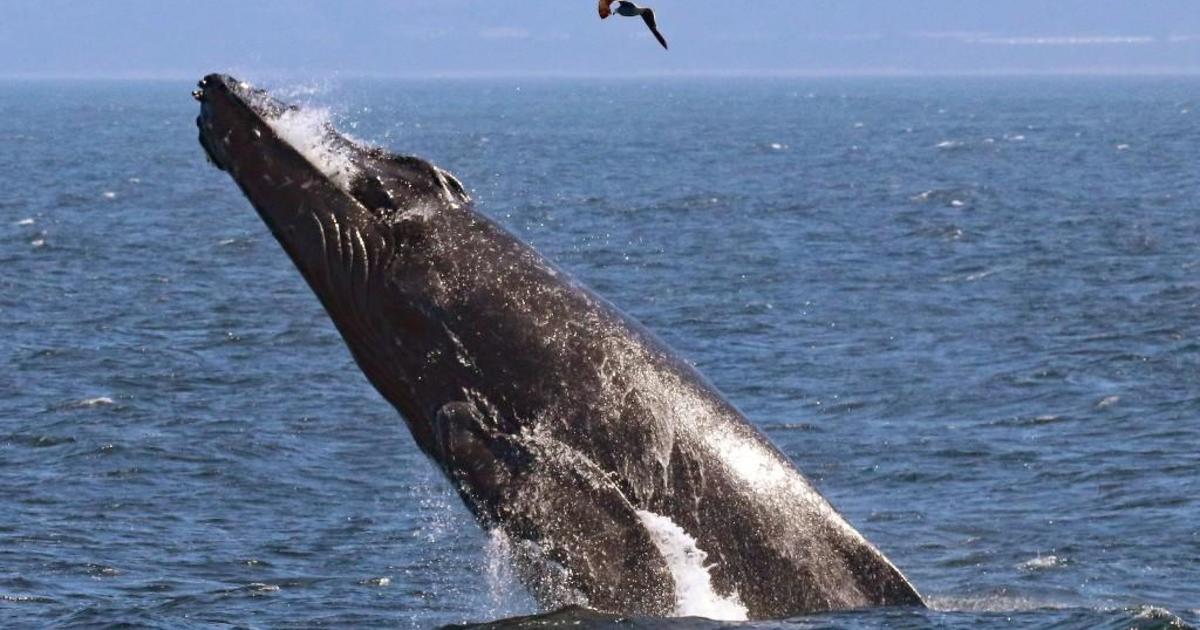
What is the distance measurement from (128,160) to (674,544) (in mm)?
99740

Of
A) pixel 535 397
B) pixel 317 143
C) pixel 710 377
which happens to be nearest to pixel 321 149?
pixel 317 143

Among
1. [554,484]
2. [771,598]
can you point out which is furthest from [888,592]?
[554,484]

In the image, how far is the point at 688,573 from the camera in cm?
1114

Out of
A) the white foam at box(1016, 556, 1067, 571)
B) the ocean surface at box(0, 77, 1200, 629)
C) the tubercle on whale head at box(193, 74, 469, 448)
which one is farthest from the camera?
the white foam at box(1016, 556, 1067, 571)

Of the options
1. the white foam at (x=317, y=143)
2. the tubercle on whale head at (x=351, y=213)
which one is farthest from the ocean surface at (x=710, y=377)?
the tubercle on whale head at (x=351, y=213)

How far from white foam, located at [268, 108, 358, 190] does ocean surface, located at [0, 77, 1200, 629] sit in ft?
0.68

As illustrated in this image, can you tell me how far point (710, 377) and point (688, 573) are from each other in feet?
66.6

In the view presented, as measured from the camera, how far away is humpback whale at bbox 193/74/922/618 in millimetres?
11227

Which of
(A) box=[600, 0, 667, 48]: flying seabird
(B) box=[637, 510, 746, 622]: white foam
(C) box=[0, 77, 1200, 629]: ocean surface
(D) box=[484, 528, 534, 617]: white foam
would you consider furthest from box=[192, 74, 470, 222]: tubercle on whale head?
(B) box=[637, 510, 746, 622]: white foam

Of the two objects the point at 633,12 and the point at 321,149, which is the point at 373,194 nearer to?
the point at 321,149

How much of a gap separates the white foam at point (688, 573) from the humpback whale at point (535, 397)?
→ 1.1 inches

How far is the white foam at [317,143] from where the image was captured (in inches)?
488

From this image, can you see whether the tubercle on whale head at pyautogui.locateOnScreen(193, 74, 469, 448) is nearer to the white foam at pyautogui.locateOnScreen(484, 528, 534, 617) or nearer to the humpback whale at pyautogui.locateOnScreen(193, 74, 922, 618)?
the humpback whale at pyautogui.locateOnScreen(193, 74, 922, 618)

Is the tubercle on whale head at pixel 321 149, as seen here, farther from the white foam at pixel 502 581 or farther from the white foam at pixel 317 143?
the white foam at pixel 502 581
